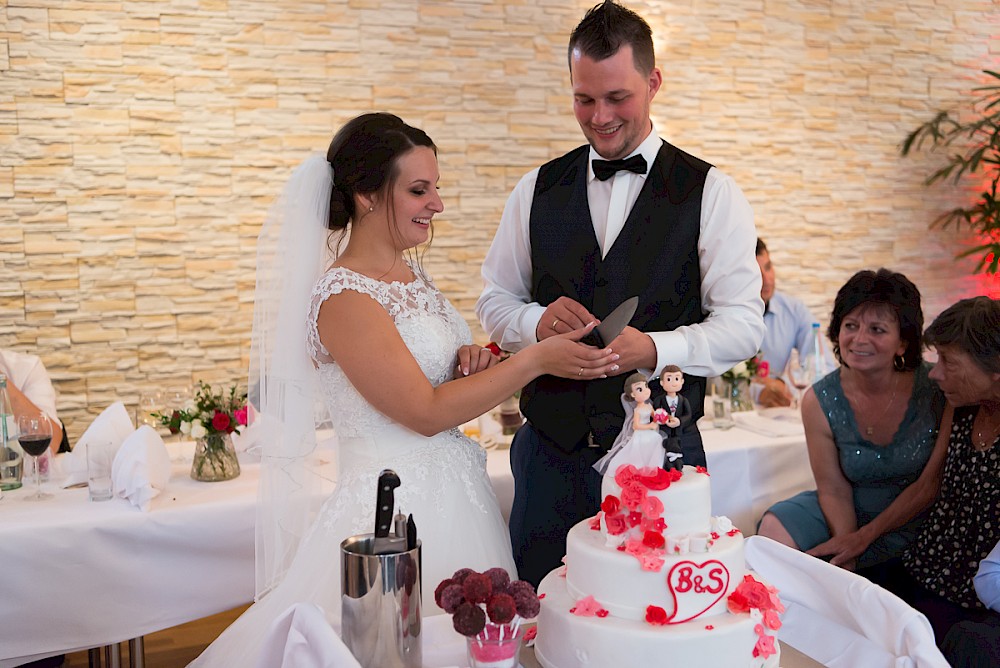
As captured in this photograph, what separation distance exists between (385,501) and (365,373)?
26.5 inches

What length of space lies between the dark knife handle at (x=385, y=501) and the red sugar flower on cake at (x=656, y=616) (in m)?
0.42

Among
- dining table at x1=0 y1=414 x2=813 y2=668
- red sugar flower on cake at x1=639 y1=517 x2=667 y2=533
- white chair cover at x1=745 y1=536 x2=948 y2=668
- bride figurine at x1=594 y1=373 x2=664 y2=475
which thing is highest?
bride figurine at x1=594 y1=373 x2=664 y2=475

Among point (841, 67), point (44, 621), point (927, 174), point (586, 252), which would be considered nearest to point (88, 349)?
point (44, 621)

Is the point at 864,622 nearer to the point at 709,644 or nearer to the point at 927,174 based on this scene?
the point at 709,644

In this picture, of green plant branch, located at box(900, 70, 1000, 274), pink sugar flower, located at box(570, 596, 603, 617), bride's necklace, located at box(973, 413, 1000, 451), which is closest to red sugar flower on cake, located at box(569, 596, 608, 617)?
pink sugar flower, located at box(570, 596, 603, 617)

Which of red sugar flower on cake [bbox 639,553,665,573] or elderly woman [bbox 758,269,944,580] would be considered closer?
red sugar flower on cake [bbox 639,553,665,573]

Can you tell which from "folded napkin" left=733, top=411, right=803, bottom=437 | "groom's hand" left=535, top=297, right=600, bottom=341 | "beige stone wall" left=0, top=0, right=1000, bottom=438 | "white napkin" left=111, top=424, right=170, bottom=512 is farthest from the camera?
"beige stone wall" left=0, top=0, right=1000, bottom=438

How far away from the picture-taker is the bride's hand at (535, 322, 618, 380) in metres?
1.98

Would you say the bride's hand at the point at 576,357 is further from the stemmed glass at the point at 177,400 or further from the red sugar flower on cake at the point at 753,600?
the stemmed glass at the point at 177,400

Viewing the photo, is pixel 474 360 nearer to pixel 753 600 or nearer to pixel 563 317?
pixel 563 317

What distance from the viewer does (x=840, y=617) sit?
5.86 ft

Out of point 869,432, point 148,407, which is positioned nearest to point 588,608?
point 869,432

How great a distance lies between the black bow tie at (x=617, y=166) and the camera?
2.24 metres

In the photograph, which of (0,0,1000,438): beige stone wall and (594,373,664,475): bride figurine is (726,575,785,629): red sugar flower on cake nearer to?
(594,373,664,475): bride figurine
